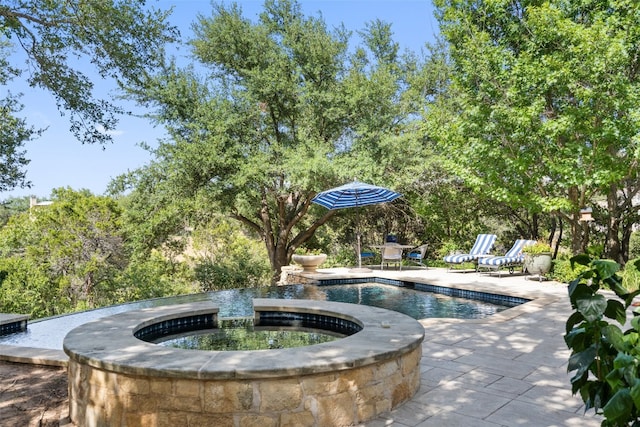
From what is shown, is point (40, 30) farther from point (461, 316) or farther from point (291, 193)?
point (291, 193)

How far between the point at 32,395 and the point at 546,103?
10866mm

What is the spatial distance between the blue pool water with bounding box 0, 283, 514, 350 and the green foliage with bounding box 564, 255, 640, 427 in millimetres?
4971

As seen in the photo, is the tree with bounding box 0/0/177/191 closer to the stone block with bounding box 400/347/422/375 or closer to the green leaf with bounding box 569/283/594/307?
the stone block with bounding box 400/347/422/375

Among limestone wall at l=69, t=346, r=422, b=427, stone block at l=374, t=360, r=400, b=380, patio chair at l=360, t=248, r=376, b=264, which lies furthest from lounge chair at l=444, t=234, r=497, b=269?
limestone wall at l=69, t=346, r=422, b=427

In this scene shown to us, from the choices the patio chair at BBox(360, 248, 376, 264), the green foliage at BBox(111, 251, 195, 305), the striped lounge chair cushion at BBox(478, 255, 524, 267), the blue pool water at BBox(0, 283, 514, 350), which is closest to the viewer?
the blue pool water at BBox(0, 283, 514, 350)

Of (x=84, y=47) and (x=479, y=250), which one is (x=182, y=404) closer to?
(x=84, y=47)

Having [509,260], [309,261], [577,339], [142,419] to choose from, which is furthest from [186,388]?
[509,260]

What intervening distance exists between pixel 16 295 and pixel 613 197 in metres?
14.5

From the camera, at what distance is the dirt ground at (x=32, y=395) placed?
3436mm

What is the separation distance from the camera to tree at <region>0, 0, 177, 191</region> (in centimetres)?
582

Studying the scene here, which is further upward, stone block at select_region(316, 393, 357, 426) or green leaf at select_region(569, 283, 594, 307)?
green leaf at select_region(569, 283, 594, 307)

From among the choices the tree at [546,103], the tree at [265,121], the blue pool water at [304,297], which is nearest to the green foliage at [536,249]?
the tree at [546,103]

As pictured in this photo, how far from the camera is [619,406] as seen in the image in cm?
123

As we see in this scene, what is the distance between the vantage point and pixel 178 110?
510 inches
